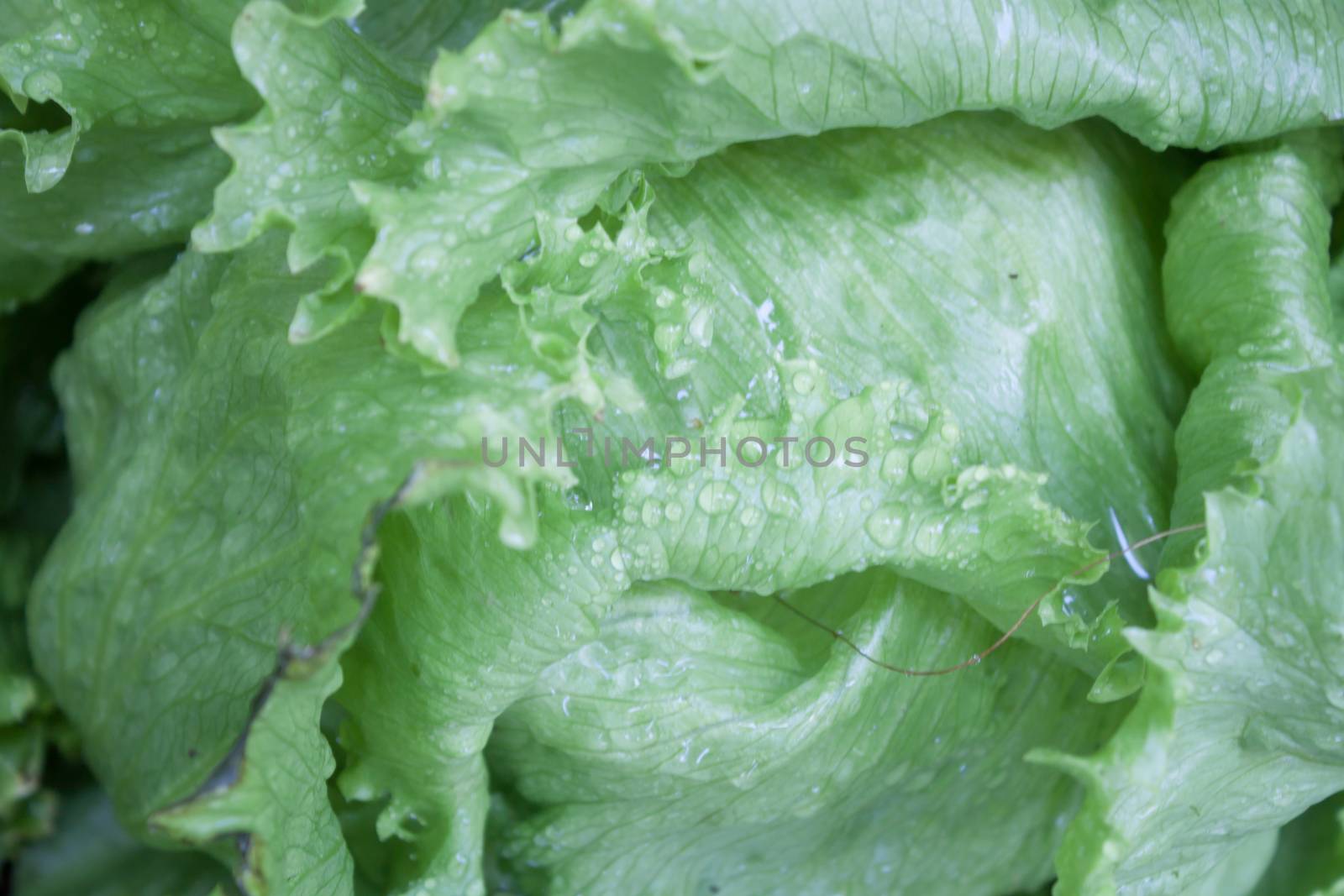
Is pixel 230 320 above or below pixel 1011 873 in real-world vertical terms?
above


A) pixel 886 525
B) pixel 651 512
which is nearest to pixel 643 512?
pixel 651 512

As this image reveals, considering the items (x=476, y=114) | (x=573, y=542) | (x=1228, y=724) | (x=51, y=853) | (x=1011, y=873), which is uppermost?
(x=476, y=114)

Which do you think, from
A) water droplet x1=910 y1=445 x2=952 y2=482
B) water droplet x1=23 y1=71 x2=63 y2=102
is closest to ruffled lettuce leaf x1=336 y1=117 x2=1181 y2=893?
water droplet x1=910 y1=445 x2=952 y2=482

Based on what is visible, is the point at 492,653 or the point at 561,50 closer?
the point at 561,50

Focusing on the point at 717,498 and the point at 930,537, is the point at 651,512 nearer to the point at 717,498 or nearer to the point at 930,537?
the point at 717,498

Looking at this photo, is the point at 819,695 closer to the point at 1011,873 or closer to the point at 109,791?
the point at 1011,873

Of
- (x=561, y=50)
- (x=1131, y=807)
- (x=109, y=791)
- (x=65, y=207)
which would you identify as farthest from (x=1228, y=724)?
(x=65, y=207)

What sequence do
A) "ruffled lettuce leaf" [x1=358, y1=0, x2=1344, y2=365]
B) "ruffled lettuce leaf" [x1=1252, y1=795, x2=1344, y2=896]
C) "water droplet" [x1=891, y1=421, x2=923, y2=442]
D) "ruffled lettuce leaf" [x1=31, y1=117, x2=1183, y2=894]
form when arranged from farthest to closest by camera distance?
"ruffled lettuce leaf" [x1=1252, y1=795, x2=1344, y2=896] < "water droplet" [x1=891, y1=421, x2=923, y2=442] < "ruffled lettuce leaf" [x1=31, y1=117, x2=1183, y2=894] < "ruffled lettuce leaf" [x1=358, y1=0, x2=1344, y2=365]

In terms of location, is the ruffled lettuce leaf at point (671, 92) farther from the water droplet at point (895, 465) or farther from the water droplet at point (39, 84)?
the water droplet at point (39, 84)

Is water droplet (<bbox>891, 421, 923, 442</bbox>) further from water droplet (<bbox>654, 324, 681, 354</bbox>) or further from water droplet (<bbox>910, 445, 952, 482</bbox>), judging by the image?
water droplet (<bbox>654, 324, 681, 354</bbox>)
